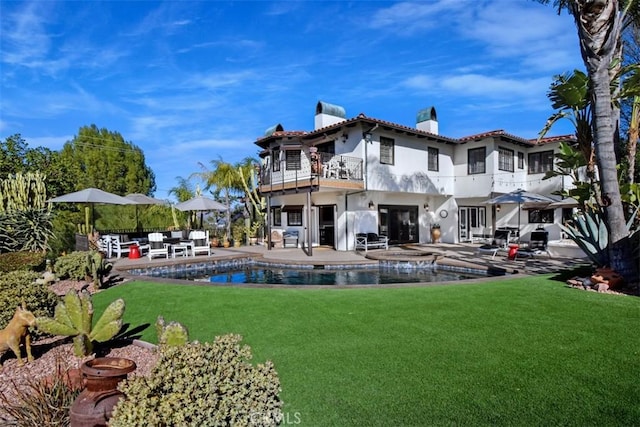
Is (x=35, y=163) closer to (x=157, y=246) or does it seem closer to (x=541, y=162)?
(x=157, y=246)

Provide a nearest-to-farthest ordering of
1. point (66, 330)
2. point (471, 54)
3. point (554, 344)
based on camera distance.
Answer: point (66, 330) → point (554, 344) → point (471, 54)

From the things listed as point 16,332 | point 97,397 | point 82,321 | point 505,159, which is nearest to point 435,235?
point 505,159

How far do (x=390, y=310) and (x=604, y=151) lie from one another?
592cm

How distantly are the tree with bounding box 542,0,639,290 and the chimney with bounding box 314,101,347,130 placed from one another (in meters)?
12.7

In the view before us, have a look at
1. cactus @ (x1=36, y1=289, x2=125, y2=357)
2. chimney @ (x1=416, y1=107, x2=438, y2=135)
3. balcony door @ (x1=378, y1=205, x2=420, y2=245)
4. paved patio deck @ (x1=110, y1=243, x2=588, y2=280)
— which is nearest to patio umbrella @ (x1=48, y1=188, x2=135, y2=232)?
paved patio deck @ (x1=110, y1=243, x2=588, y2=280)

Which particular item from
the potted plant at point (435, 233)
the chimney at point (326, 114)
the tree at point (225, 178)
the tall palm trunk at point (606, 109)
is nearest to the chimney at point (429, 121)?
the chimney at point (326, 114)

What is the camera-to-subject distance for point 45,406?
302 cm

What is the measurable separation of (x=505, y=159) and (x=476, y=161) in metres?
1.47

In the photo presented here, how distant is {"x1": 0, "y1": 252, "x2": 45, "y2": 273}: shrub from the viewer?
36.6 ft

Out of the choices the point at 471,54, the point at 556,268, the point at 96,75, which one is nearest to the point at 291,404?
the point at 556,268

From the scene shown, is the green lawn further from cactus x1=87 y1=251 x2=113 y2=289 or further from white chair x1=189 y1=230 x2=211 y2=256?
white chair x1=189 y1=230 x2=211 y2=256

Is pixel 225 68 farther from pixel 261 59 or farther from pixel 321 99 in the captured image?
pixel 321 99

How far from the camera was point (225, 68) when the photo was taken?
1733 cm

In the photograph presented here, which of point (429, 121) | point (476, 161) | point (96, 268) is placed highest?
point (429, 121)
